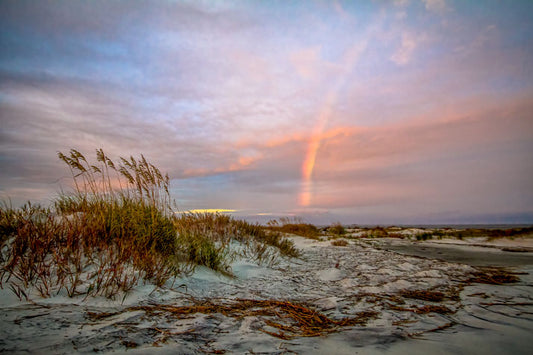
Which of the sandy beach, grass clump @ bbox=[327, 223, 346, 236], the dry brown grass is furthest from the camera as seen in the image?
grass clump @ bbox=[327, 223, 346, 236]

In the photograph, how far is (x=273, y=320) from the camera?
2340 millimetres

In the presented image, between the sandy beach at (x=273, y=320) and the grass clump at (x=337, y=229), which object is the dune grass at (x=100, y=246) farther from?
the grass clump at (x=337, y=229)

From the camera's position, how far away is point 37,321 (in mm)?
2010

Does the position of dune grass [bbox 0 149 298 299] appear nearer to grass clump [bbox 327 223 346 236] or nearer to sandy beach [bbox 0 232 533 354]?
sandy beach [bbox 0 232 533 354]

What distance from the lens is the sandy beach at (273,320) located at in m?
1.72

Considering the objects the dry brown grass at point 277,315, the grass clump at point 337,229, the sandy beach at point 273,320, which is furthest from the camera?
the grass clump at point 337,229

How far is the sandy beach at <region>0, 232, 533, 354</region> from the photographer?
5.65 feet

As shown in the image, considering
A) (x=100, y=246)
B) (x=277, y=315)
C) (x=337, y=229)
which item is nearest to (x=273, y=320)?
(x=277, y=315)

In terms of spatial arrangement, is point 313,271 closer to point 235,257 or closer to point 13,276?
point 235,257

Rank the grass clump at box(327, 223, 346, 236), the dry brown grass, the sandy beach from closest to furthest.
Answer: the sandy beach
the dry brown grass
the grass clump at box(327, 223, 346, 236)

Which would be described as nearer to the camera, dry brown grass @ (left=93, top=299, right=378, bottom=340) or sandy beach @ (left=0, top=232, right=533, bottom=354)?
sandy beach @ (left=0, top=232, right=533, bottom=354)

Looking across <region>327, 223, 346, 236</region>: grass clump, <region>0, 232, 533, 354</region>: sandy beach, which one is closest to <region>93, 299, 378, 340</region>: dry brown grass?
<region>0, 232, 533, 354</region>: sandy beach

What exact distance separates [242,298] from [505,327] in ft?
8.13

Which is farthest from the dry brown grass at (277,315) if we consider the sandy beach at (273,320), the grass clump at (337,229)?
the grass clump at (337,229)
